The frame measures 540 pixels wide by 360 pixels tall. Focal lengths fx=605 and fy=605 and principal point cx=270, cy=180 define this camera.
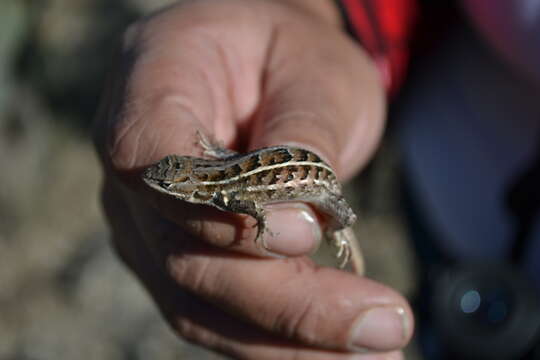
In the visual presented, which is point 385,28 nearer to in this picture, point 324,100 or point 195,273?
point 324,100

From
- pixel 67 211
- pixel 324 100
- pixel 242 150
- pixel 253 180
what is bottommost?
pixel 67 211

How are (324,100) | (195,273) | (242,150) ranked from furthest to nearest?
(242,150), (324,100), (195,273)


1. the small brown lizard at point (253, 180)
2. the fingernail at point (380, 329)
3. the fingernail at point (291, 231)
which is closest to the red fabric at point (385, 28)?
the small brown lizard at point (253, 180)

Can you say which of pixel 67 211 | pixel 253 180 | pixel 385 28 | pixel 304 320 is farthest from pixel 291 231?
pixel 67 211

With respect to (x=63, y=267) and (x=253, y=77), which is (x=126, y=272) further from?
(x=253, y=77)

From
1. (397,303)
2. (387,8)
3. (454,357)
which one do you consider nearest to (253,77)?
(387,8)

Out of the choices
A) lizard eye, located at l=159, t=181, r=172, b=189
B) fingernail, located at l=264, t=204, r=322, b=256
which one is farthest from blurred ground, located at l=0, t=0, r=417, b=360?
lizard eye, located at l=159, t=181, r=172, b=189

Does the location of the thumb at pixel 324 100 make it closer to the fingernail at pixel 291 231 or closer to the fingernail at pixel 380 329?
the fingernail at pixel 291 231
